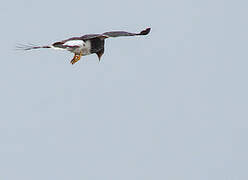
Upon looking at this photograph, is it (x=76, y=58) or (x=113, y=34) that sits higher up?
(x=113, y=34)

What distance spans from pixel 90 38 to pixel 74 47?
1409 millimetres

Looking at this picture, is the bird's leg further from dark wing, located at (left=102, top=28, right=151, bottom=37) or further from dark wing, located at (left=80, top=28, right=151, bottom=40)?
dark wing, located at (left=102, top=28, right=151, bottom=37)

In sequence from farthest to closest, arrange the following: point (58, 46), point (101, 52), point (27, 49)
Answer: point (101, 52) < point (58, 46) < point (27, 49)

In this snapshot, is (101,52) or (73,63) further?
(101,52)

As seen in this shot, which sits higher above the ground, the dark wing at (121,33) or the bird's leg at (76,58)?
the dark wing at (121,33)

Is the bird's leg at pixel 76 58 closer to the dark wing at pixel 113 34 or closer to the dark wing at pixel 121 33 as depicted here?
the dark wing at pixel 113 34

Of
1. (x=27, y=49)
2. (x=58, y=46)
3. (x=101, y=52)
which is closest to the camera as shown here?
(x=27, y=49)

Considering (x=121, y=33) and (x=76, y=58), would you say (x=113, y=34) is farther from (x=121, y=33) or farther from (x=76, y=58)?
(x=76, y=58)

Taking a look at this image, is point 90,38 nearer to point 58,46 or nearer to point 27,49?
point 58,46

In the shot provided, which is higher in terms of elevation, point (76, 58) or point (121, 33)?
point (121, 33)

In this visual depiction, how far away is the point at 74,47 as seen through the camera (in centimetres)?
3297

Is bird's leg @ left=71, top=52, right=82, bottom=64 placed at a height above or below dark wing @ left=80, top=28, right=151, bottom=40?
below

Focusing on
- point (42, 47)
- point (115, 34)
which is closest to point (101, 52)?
point (115, 34)

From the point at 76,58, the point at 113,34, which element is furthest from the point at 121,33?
the point at 76,58
